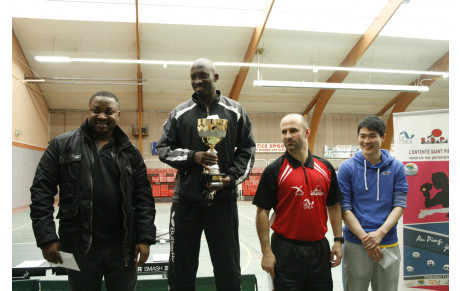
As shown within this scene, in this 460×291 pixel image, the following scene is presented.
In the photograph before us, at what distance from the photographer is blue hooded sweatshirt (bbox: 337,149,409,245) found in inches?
94.9

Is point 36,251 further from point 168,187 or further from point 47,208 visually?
point 168,187

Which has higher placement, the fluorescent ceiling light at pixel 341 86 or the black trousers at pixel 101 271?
the fluorescent ceiling light at pixel 341 86

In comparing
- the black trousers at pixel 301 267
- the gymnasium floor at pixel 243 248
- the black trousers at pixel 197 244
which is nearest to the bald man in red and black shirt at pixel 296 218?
the black trousers at pixel 301 267

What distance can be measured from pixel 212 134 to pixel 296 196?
2.27ft

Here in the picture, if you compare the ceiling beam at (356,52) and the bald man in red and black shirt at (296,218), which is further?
the ceiling beam at (356,52)

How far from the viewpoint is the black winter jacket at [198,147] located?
2.11 meters

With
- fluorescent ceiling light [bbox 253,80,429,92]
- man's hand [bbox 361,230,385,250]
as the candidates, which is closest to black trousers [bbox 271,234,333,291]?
man's hand [bbox 361,230,385,250]

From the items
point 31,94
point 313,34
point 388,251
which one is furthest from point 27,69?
point 388,251

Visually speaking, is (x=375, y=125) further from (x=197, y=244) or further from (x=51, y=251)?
(x=51, y=251)

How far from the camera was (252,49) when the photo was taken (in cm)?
1250

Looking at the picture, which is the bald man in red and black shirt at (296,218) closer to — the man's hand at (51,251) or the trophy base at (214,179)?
the trophy base at (214,179)

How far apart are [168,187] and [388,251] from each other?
46.6 ft

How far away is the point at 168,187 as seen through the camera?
15.9 meters

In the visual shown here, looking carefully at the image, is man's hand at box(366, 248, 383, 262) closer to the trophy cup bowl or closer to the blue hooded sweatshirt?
the blue hooded sweatshirt
